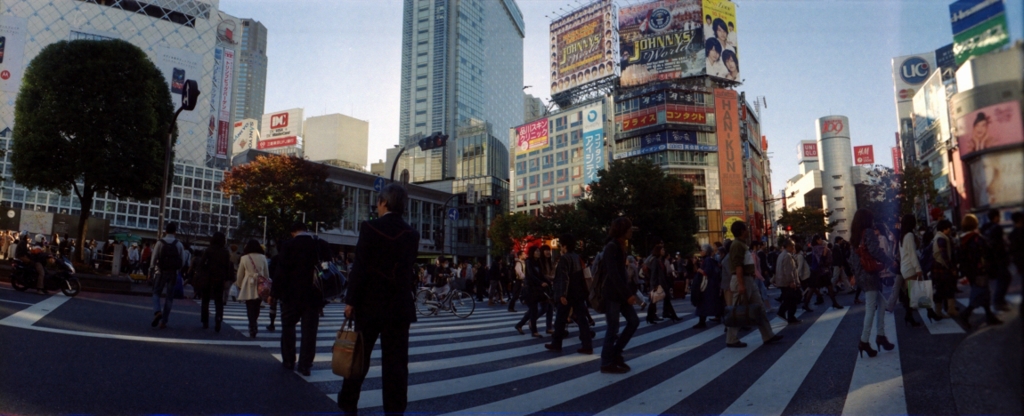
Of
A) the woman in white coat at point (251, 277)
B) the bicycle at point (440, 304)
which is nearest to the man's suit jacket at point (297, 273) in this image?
the woman in white coat at point (251, 277)

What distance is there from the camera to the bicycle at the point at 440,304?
47.5 ft

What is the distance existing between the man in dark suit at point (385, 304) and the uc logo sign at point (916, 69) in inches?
113

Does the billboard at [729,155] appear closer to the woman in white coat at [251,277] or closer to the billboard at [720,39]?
the billboard at [720,39]

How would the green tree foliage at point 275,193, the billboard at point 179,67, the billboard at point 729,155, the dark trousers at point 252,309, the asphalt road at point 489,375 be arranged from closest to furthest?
the asphalt road at point 489,375
the dark trousers at point 252,309
the green tree foliage at point 275,193
the billboard at point 729,155
the billboard at point 179,67

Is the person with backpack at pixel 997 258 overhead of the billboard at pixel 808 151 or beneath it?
beneath

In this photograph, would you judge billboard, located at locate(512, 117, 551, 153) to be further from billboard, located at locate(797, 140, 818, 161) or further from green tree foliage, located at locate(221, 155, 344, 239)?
billboard, located at locate(797, 140, 818, 161)

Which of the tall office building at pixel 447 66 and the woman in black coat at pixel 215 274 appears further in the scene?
the tall office building at pixel 447 66

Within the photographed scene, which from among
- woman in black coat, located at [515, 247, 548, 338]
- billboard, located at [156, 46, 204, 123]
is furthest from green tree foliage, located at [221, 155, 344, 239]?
billboard, located at [156, 46, 204, 123]

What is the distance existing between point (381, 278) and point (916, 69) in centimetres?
305

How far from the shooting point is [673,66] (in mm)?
67688

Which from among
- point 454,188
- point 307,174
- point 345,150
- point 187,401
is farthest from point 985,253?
point 345,150

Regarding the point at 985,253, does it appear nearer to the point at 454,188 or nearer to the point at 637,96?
the point at 637,96

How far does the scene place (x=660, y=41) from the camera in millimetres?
68562

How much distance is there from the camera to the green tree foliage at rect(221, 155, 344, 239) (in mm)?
37125
